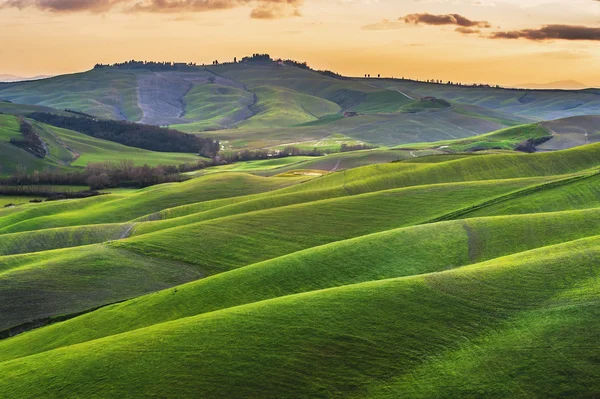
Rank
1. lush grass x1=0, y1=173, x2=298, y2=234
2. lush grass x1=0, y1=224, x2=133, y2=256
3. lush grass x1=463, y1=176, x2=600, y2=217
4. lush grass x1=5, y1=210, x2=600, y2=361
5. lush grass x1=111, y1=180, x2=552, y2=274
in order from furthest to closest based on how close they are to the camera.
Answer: lush grass x1=0, y1=173, x2=298, y2=234
lush grass x1=0, y1=224, x2=133, y2=256
lush grass x1=463, y1=176, x2=600, y2=217
lush grass x1=111, y1=180, x2=552, y2=274
lush grass x1=5, y1=210, x2=600, y2=361

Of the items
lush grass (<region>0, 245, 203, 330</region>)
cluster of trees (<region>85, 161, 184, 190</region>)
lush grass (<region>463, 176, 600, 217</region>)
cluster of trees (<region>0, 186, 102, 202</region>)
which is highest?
lush grass (<region>463, 176, 600, 217</region>)

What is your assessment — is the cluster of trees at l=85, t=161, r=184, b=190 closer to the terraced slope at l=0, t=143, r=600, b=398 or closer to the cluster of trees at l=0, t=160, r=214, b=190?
the cluster of trees at l=0, t=160, r=214, b=190

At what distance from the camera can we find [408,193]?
313ft

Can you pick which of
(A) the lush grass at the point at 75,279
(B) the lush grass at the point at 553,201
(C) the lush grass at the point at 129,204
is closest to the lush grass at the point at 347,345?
(A) the lush grass at the point at 75,279

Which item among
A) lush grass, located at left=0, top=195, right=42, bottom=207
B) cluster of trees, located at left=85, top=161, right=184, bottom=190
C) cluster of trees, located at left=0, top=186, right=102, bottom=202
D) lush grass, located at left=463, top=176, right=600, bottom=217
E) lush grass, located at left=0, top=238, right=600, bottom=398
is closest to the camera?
lush grass, located at left=0, top=238, right=600, bottom=398

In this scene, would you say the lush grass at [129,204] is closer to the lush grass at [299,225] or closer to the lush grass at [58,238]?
the lush grass at [58,238]

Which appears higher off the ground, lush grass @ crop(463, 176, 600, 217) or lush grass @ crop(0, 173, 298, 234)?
lush grass @ crop(463, 176, 600, 217)

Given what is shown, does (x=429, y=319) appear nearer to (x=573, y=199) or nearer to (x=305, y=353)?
(x=305, y=353)

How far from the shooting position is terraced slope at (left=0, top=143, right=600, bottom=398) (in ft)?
114

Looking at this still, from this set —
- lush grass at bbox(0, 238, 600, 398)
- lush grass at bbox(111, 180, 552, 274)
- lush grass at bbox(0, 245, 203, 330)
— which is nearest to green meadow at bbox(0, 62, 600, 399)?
lush grass at bbox(0, 238, 600, 398)

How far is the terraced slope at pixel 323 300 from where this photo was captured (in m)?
34.9

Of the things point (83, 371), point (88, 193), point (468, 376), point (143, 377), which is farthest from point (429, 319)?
point (88, 193)

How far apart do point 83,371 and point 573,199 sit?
231ft

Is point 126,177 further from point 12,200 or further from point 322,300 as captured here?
point 322,300
